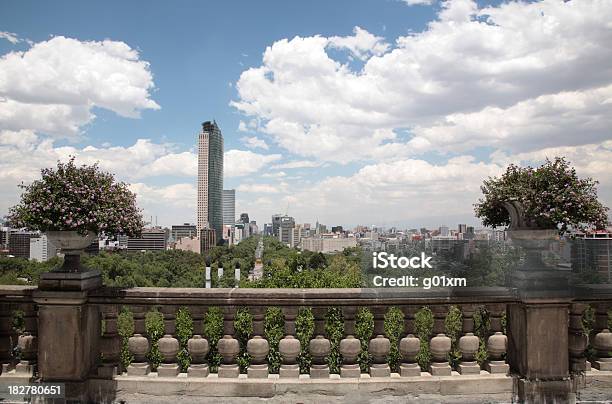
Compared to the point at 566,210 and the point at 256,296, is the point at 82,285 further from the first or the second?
the point at 566,210

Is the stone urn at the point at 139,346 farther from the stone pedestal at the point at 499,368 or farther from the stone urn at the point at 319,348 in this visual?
the stone pedestal at the point at 499,368

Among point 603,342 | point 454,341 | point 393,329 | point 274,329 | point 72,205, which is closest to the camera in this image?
point 72,205

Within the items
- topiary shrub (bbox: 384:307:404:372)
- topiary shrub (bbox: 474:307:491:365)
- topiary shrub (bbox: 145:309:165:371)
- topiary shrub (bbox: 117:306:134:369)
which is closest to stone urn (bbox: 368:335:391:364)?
topiary shrub (bbox: 384:307:404:372)

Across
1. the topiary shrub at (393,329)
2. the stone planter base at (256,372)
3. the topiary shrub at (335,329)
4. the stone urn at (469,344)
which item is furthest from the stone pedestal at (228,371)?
the stone urn at (469,344)

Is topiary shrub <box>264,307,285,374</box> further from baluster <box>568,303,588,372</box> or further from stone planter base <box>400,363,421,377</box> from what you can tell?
baluster <box>568,303,588,372</box>

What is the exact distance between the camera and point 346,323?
5477mm

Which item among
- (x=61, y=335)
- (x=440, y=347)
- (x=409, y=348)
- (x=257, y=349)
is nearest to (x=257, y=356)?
(x=257, y=349)

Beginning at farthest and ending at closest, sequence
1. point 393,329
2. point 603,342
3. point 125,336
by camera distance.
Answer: point 393,329 < point 125,336 < point 603,342

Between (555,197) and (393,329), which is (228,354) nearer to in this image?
(555,197)

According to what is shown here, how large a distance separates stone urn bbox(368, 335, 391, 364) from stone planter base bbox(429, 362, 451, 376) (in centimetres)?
60

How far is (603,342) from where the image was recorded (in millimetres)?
5758

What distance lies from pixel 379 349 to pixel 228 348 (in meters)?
1.74

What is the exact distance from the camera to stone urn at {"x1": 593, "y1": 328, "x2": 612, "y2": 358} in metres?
5.75

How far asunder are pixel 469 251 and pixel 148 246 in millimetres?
155100
